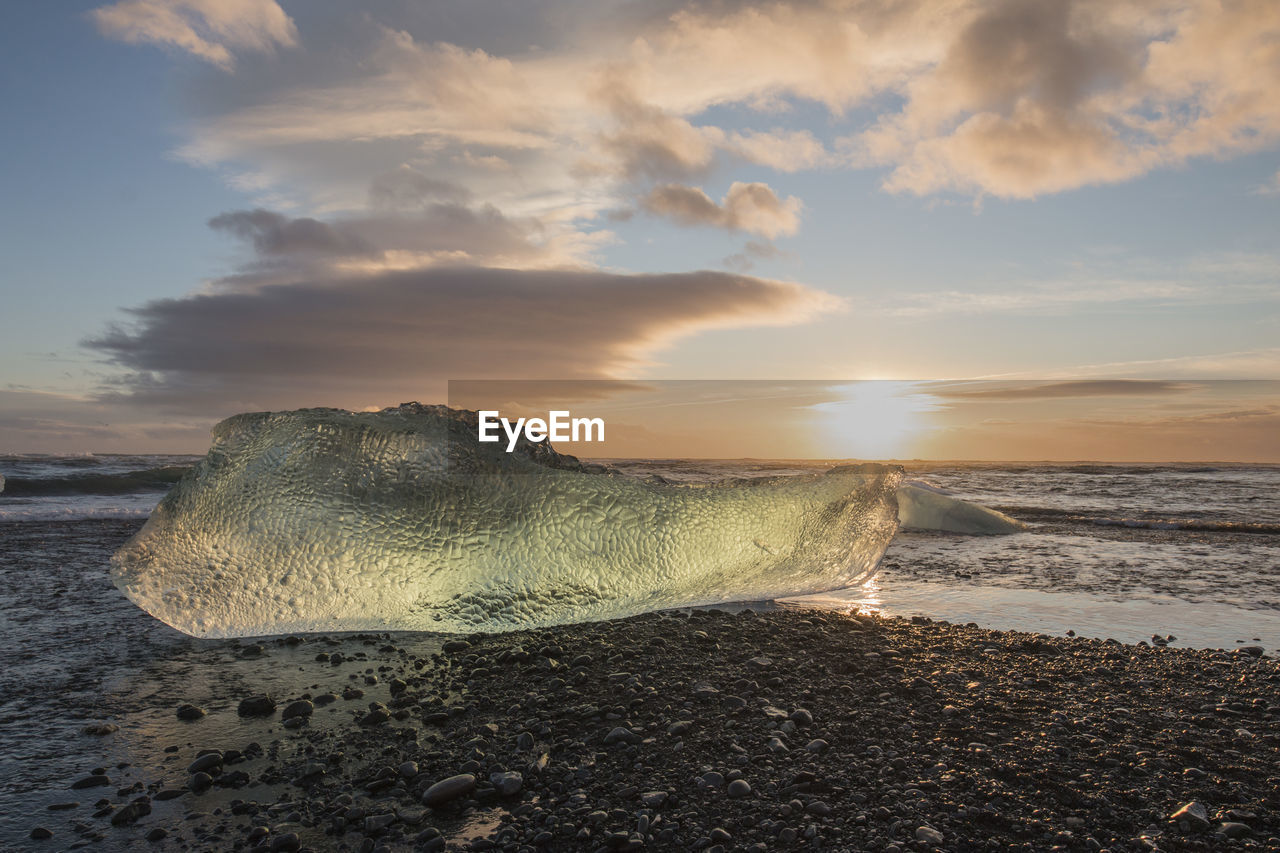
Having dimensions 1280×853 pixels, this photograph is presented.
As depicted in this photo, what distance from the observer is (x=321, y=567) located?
539 cm

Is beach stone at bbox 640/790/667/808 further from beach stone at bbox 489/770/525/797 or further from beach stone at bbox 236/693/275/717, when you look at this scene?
beach stone at bbox 236/693/275/717

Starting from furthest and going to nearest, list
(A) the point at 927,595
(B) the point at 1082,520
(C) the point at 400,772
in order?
(B) the point at 1082,520 → (A) the point at 927,595 → (C) the point at 400,772

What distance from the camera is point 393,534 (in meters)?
5.43

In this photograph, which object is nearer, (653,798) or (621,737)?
(653,798)

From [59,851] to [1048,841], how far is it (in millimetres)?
3667

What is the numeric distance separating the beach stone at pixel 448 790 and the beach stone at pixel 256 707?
149cm

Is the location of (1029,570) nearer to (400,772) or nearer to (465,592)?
(465,592)

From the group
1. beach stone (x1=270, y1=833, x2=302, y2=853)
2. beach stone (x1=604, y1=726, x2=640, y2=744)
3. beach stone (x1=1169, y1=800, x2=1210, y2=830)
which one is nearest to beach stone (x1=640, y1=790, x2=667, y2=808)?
beach stone (x1=604, y1=726, x2=640, y2=744)

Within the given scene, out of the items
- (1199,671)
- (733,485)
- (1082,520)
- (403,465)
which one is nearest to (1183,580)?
(1199,671)

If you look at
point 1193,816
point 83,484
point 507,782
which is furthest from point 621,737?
point 83,484

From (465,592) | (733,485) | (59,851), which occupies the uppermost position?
(733,485)

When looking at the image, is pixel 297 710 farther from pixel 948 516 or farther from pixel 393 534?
pixel 948 516

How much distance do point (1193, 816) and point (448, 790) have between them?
2.95m

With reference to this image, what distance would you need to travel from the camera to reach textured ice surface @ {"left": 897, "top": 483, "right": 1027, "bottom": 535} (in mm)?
11859
